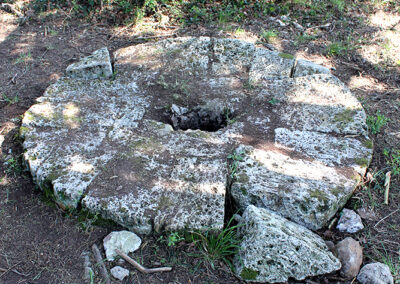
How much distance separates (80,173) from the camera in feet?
7.76

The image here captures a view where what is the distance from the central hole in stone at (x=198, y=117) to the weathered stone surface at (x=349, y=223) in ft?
3.89

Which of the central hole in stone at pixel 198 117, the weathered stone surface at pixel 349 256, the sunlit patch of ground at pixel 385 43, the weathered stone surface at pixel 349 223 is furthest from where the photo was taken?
the sunlit patch of ground at pixel 385 43

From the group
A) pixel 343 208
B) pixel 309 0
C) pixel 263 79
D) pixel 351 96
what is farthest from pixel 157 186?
pixel 309 0

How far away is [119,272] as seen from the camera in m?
2.01

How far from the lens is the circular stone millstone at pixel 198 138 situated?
2.21 metres

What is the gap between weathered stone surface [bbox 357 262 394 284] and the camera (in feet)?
6.39

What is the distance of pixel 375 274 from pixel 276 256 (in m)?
0.60

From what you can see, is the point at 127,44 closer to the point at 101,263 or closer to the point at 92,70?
the point at 92,70

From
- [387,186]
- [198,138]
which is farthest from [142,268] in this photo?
[387,186]

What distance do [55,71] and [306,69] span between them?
271 centimetres

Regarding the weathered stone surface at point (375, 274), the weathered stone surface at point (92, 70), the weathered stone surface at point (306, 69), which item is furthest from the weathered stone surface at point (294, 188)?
the weathered stone surface at point (92, 70)

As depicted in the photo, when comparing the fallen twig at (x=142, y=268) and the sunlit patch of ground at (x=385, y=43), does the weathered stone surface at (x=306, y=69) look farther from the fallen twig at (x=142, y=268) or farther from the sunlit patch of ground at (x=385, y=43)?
the fallen twig at (x=142, y=268)

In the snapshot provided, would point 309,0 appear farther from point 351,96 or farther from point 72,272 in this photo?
point 72,272

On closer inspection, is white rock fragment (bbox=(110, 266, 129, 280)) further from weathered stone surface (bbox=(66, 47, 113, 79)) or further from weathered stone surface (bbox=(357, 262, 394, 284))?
weathered stone surface (bbox=(66, 47, 113, 79))
